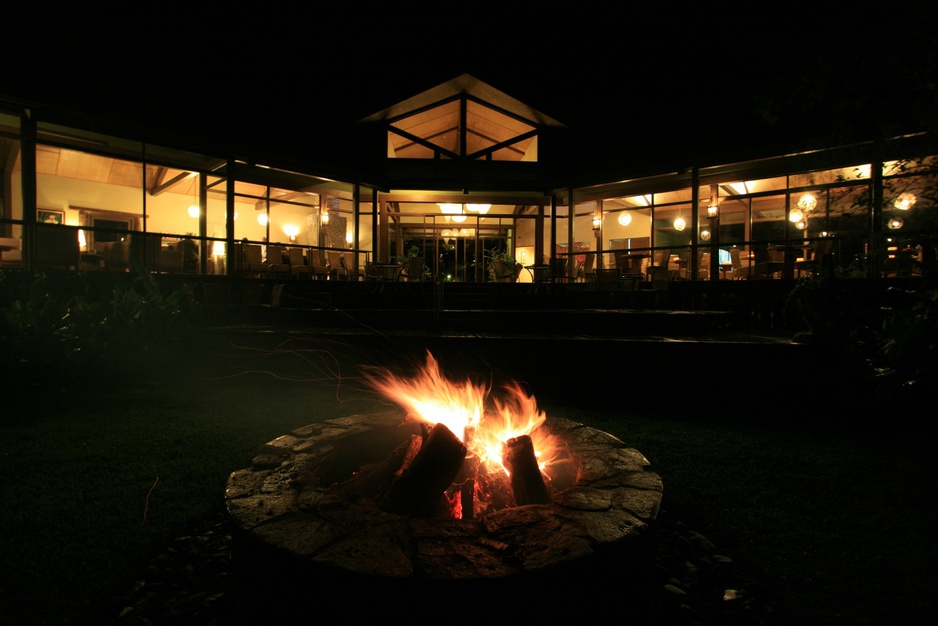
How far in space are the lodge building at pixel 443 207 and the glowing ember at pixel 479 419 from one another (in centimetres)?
844

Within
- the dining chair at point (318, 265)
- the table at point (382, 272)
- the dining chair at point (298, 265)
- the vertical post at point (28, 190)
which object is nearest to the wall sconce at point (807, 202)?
the table at point (382, 272)

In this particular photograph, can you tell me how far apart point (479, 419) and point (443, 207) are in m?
17.1

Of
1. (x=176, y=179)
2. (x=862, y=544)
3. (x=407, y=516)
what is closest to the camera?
(x=407, y=516)

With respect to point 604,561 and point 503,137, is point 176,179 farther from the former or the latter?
point 604,561

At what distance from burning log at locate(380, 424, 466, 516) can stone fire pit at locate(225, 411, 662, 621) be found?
0.42 feet

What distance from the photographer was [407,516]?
6.59ft

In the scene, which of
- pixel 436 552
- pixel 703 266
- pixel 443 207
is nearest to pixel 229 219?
pixel 443 207

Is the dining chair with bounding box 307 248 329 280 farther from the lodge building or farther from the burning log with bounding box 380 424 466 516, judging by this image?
the burning log with bounding box 380 424 466 516

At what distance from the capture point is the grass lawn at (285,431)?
230 cm

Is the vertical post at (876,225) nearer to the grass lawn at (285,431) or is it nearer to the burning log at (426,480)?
the grass lawn at (285,431)

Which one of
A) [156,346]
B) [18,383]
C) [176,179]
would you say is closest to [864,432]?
[156,346]

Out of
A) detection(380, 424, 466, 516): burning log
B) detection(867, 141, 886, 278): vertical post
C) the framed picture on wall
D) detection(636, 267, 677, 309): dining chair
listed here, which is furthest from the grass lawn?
the framed picture on wall

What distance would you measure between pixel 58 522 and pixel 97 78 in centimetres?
1297

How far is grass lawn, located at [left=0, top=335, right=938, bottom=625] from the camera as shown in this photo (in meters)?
2.30
